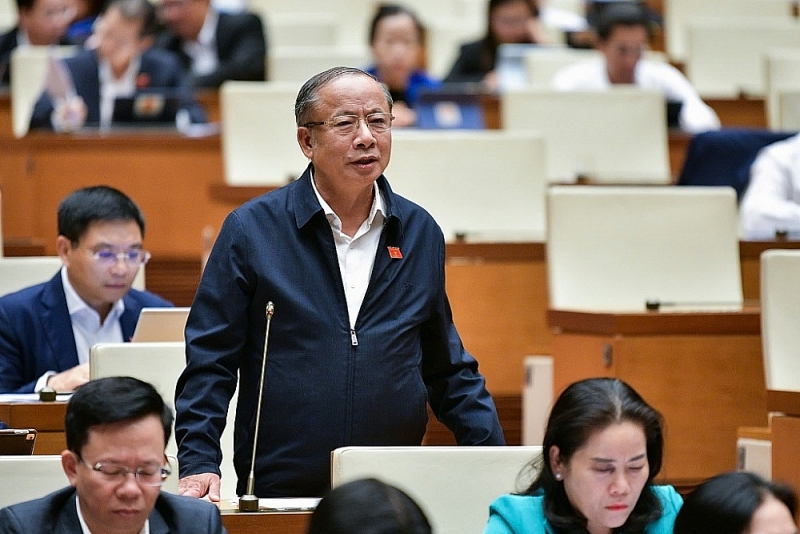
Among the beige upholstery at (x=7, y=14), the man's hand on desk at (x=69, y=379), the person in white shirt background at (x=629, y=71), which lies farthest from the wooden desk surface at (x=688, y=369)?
the beige upholstery at (x=7, y=14)

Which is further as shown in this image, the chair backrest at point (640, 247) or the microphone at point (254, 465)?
the chair backrest at point (640, 247)

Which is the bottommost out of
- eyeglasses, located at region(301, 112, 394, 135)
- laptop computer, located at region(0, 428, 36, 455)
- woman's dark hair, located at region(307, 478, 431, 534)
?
laptop computer, located at region(0, 428, 36, 455)

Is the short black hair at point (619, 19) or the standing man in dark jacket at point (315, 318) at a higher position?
the short black hair at point (619, 19)

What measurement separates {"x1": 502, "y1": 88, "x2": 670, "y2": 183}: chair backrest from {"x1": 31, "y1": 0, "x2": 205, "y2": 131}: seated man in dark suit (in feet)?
4.27

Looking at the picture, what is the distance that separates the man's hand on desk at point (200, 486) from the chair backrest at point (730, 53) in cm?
461

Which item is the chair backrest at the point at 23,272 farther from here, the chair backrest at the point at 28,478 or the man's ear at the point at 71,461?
the man's ear at the point at 71,461

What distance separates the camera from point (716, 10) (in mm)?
7945

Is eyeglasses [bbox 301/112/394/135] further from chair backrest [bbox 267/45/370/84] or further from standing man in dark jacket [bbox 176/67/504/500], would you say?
chair backrest [bbox 267/45/370/84]

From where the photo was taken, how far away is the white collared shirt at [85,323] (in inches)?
140

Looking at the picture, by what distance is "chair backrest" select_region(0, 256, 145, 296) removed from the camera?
3799mm

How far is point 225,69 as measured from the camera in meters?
6.63

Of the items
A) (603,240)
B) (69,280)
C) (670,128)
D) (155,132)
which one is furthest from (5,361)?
(670,128)

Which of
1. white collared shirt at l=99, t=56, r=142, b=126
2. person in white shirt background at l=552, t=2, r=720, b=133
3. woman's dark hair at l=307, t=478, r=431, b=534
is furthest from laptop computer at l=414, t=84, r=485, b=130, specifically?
woman's dark hair at l=307, t=478, r=431, b=534

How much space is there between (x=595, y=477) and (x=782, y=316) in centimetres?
136
